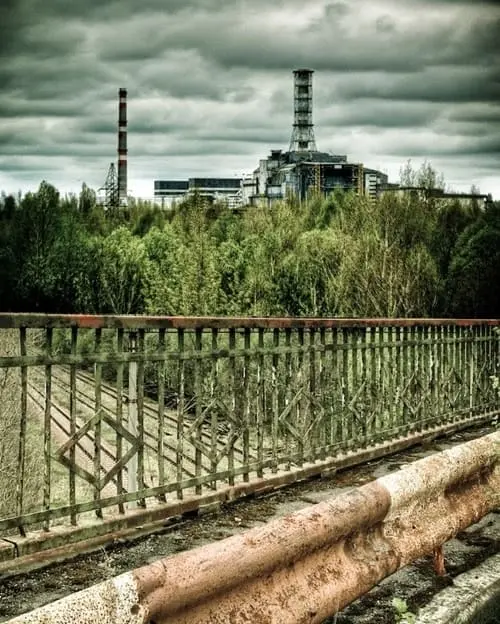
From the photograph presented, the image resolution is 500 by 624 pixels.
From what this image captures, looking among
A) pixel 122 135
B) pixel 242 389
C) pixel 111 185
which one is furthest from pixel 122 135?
pixel 242 389

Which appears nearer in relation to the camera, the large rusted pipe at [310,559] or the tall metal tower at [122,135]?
the large rusted pipe at [310,559]

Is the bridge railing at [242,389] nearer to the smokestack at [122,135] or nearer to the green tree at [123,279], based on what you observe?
the green tree at [123,279]

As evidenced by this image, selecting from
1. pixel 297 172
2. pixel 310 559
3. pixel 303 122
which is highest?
pixel 303 122

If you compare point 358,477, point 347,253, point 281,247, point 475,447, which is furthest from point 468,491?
point 281,247

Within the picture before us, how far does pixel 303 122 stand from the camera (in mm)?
170375

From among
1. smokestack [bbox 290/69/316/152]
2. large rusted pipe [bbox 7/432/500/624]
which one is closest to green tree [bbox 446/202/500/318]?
large rusted pipe [bbox 7/432/500/624]

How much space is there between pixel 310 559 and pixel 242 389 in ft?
11.9

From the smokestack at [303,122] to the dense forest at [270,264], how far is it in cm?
8674

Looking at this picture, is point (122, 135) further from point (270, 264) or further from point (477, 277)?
point (477, 277)

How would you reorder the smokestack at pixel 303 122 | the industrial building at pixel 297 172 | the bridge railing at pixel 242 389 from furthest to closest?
the smokestack at pixel 303 122 → the industrial building at pixel 297 172 → the bridge railing at pixel 242 389

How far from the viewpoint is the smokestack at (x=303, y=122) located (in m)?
169

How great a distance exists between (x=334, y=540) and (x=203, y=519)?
9.77ft

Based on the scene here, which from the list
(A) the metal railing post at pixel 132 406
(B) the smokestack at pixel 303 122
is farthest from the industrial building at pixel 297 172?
(A) the metal railing post at pixel 132 406

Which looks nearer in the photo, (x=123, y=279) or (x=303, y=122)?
(x=123, y=279)
